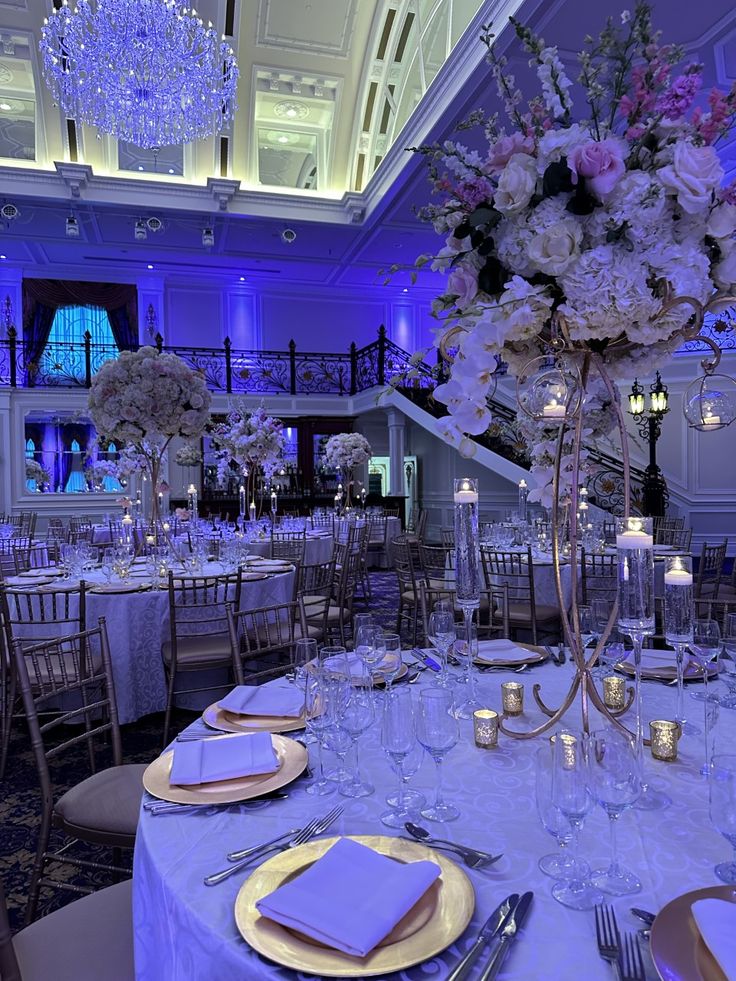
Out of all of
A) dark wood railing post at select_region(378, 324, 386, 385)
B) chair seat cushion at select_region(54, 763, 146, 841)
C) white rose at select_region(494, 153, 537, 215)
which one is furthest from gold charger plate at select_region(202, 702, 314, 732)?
dark wood railing post at select_region(378, 324, 386, 385)

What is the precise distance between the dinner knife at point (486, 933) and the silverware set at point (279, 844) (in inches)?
14.6

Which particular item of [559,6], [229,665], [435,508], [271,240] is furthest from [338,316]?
[229,665]

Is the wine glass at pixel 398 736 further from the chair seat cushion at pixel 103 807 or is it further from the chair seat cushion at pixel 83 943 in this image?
the chair seat cushion at pixel 103 807

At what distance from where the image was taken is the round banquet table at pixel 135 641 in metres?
4.08

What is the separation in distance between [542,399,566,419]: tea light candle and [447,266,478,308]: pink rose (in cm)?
37

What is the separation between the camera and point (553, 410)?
177cm

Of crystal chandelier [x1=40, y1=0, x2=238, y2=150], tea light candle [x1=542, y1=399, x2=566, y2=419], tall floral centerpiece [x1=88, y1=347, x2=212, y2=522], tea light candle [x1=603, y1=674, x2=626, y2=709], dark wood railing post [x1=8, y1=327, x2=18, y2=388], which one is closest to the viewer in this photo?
Answer: tea light candle [x1=542, y1=399, x2=566, y2=419]

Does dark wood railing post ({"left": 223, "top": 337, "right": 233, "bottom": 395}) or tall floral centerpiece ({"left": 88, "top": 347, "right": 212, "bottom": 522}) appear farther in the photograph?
dark wood railing post ({"left": 223, "top": 337, "right": 233, "bottom": 395})

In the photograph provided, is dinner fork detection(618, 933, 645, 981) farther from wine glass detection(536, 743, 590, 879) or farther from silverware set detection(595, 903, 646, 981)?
wine glass detection(536, 743, 590, 879)

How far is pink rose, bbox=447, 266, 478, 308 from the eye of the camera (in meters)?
1.57

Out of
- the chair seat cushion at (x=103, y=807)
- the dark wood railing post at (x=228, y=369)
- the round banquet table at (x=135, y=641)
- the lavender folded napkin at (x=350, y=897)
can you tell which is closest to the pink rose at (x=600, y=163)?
the lavender folded napkin at (x=350, y=897)

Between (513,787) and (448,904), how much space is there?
18.2 inches

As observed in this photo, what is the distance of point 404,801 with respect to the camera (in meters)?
1.36

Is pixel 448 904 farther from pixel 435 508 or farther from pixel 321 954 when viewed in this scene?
pixel 435 508
